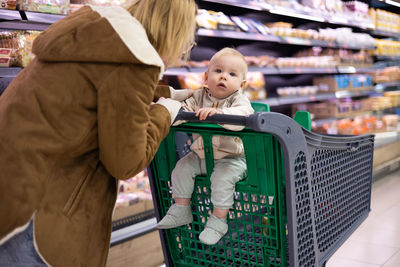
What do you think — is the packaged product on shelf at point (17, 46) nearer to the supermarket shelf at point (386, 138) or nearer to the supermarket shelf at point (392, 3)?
the supermarket shelf at point (386, 138)

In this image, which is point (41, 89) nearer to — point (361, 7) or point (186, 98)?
point (186, 98)

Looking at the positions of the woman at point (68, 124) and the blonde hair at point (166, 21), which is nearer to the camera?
the woman at point (68, 124)

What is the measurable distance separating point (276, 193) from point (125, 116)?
505 millimetres

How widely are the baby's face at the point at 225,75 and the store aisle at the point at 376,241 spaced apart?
154cm

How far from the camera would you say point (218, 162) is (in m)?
1.41

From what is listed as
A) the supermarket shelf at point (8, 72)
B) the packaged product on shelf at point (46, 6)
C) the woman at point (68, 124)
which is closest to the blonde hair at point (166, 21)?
the woman at point (68, 124)

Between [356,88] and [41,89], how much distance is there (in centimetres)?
536

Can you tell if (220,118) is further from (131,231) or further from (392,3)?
(392,3)

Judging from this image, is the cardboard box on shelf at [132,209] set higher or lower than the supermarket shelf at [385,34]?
lower

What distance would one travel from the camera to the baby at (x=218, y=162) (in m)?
1.32

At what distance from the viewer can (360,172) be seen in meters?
1.84

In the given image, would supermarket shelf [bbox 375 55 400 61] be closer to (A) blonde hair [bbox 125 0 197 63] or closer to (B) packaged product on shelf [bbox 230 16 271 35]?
(B) packaged product on shelf [bbox 230 16 271 35]

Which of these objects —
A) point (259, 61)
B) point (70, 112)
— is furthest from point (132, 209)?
point (259, 61)

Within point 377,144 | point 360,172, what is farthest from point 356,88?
point 360,172
